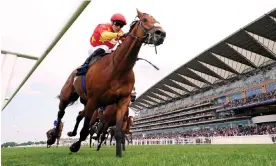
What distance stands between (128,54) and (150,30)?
0.71 meters

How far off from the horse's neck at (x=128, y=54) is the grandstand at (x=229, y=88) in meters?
35.4

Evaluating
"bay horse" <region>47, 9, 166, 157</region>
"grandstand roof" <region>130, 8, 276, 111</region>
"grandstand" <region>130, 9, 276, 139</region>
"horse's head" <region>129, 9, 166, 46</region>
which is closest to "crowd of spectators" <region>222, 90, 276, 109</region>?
"grandstand" <region>130, 9, 276, 139</region>

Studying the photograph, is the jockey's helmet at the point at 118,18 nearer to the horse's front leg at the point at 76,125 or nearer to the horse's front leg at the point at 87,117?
the horse's front leg at the point at 87,117

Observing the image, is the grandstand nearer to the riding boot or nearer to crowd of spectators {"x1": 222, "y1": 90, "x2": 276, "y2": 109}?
crowd of spectators {"x1": 222, "y1": 90, "x2": 276, "y2": 109}

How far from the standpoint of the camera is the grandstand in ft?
145

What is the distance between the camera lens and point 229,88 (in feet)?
199

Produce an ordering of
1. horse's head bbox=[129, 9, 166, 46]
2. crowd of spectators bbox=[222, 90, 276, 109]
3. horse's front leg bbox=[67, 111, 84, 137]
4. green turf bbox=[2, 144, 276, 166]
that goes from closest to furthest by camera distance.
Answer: green turf bbox=[2, 144, 276, 166], horse's head bbox=[129, 9, 166, 46], horse's front leg bbox=[67, 111, 84, 137], crowd of spectators bbox=[222, 90, 276, 109]

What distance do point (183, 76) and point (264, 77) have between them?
23217 mm

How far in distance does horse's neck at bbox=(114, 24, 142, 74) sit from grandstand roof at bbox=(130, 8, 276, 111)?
127ft

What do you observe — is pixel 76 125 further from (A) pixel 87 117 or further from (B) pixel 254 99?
(B) pixel 254 99

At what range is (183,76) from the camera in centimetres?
7094

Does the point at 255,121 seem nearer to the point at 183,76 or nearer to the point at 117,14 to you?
the point at 183,76

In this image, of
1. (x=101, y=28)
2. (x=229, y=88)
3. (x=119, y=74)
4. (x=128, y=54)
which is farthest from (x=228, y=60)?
(x=119, y=74)

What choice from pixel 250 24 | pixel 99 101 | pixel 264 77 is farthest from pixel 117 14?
pixel 264 77
